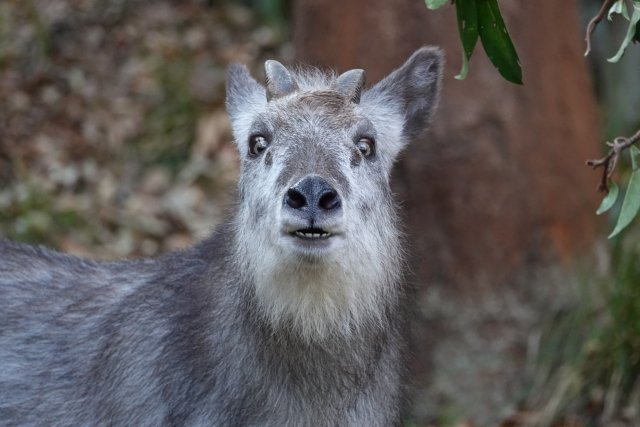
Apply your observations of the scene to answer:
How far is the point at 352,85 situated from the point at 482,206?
284 cm

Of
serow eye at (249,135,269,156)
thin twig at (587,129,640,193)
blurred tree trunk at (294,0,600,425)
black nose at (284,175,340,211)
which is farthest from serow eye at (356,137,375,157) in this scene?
blurred tree trunk at (294,0,600,425)

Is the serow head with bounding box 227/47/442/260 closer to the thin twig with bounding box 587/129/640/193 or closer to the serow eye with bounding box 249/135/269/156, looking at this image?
the serow eye with bounding box 249/135/269/156

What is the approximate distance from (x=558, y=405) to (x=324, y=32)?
296cm

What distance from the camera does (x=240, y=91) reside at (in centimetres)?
582

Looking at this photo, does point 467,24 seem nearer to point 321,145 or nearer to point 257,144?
point 321,145

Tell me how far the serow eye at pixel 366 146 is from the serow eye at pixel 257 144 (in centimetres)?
40

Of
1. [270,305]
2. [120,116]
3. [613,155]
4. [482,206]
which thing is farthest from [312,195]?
[120,116]

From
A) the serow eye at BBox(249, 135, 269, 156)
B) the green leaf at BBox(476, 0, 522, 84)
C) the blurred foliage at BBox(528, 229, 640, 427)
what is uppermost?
the green leaf at BBox(476, 0, 522, 84)

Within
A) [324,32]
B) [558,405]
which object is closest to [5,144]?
[324,32]

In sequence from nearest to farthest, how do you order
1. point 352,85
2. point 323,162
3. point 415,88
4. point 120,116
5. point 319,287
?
point 323,162, point 319,287, point 352,85, point 415,88, point 120,116

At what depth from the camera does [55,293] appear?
5934 millimetres

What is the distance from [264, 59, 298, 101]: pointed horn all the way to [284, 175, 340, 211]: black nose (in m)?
0.87

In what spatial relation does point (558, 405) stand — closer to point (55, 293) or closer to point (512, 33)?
point (512, 33)

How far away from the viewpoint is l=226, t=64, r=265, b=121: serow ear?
5.75 m
